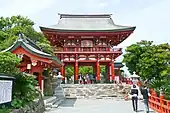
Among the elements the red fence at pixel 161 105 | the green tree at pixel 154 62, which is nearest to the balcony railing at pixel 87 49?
the green tree at pixel 154 62

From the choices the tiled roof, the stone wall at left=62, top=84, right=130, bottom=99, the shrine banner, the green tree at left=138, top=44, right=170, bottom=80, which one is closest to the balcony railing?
the tiled roof

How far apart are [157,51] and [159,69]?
9.07ft

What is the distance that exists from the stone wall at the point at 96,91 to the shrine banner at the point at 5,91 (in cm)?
1825

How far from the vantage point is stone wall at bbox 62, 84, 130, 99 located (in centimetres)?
2758

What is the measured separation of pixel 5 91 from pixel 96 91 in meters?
20.9

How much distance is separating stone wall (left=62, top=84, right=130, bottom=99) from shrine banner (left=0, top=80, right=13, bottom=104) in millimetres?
18253

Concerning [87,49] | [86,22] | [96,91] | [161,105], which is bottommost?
[161,105]

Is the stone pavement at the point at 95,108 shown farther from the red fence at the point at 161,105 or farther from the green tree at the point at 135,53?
the green tree at the point at 135,53

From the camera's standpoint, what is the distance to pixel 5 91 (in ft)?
27.8

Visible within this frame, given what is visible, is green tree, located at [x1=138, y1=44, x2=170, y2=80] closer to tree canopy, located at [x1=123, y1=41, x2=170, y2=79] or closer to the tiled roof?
tree canopy, located at [x1=123, y1=41, x2=170, y2=79]

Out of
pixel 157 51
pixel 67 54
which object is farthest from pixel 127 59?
pixel 67 54

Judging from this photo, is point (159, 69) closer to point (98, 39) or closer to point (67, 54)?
point (98, 39)

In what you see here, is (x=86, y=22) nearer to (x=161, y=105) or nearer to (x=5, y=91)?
(x=161, y=105)

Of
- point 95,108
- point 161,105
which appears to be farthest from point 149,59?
point 161,105
